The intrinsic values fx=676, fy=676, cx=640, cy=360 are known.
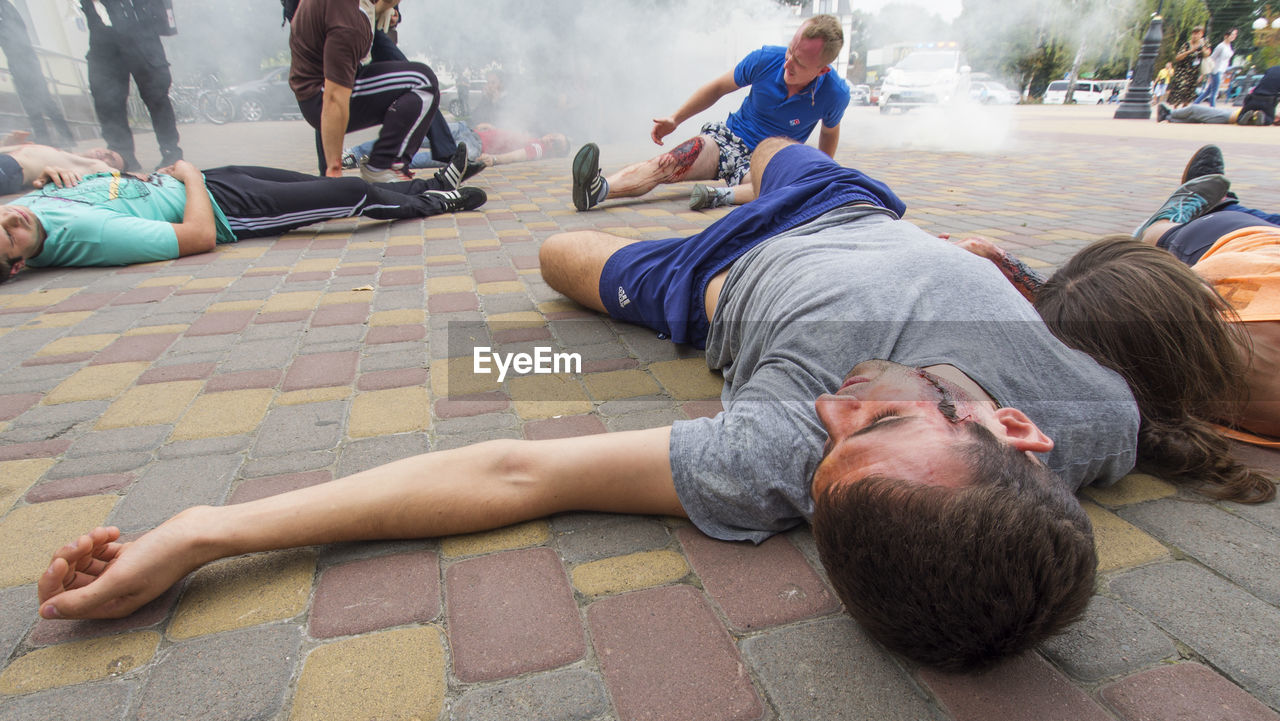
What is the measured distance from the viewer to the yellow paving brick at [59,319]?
8.84 feet

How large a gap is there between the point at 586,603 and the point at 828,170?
1.77m

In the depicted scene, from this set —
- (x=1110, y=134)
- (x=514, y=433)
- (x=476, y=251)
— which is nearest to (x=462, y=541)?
(x=514, y=433)

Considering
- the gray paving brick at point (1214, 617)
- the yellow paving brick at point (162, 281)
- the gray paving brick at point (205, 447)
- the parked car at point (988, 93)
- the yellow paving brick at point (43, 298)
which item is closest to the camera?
the gray paving brick at point (1214, 617)

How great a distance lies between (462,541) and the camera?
57.8 inches

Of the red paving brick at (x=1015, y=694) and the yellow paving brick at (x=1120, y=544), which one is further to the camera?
the yellow paving brick at (x=1120, y=544)

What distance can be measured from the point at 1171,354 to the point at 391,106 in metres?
5.27

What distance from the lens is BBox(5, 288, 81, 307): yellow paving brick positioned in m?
2.96

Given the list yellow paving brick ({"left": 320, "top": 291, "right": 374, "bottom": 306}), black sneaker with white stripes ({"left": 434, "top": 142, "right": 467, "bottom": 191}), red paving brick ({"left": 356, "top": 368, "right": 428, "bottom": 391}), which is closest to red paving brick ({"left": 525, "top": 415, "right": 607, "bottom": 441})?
red paving brick ({"left": 356, "top": 368, "right": 428, "bottom": 391})

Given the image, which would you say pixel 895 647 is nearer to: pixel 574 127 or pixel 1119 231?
pixel 1119 231

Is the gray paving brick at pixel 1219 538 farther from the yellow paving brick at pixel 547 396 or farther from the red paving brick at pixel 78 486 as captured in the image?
the red paving brick at pixel 78 486

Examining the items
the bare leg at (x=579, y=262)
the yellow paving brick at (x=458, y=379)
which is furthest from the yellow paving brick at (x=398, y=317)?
the bare leg at (x=579, y=262)

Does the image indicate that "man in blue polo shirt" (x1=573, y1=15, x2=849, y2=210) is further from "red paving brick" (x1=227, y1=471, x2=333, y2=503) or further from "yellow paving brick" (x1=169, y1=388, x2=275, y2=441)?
"red paving brick" (x1=227, y1=471, x2=333, y2=503)

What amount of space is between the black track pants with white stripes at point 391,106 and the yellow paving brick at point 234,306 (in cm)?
260

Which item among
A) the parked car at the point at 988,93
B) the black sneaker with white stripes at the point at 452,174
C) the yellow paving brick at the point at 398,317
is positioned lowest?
the yellow paving brick at the point at 398,317
